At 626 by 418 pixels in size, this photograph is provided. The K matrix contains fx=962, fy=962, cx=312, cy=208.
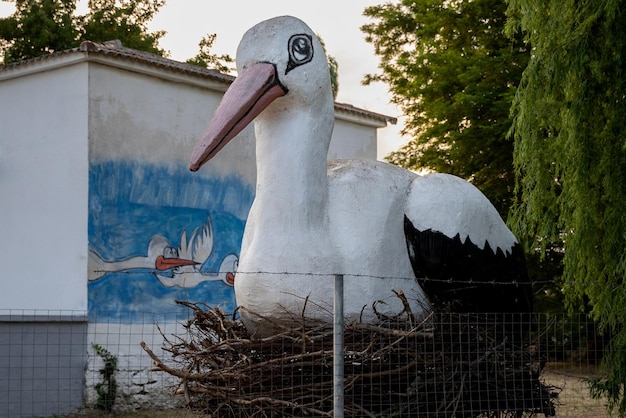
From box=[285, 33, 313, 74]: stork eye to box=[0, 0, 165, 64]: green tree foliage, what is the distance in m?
18.2

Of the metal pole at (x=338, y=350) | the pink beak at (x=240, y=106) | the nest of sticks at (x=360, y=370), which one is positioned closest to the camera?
the metal pole at (x=338, y=350)

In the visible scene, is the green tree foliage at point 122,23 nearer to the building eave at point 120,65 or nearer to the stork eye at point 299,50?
the building eave at point 120,65

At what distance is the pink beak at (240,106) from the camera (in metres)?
5.65

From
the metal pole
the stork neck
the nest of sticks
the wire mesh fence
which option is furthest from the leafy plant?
the metal pole

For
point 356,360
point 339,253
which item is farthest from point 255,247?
point 356,360

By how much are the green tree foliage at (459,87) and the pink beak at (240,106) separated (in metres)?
12.6

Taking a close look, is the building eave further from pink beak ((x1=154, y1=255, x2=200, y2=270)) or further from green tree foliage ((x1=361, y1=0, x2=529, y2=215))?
green tree foliage ((x1=361, y1=0, x2=529, y2=215))

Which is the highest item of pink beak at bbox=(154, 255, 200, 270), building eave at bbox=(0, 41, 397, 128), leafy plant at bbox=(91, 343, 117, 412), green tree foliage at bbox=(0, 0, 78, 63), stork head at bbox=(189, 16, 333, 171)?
green tree foliage at bbox=(0, 0, 78, 63)

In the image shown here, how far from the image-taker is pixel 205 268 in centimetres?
1162

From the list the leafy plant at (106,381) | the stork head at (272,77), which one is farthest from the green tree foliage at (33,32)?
A: the stork head at (272,77)

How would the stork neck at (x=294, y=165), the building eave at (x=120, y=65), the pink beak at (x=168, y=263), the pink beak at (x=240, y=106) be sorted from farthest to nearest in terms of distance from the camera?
1. the pink beak at (x=168, y=263)
2. the building eave at (x=120, y=65)
3. the stork neck at (x=294, y=165)
4. the pink beak at (x=240, y=106)

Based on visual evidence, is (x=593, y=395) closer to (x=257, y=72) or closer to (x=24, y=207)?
(x=257, y=72)

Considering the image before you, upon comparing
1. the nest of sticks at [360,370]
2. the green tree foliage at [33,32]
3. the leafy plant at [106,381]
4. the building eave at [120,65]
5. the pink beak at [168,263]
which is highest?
the green tree foliage at [33,32]

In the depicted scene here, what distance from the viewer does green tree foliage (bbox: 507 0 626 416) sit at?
733 centimetres
